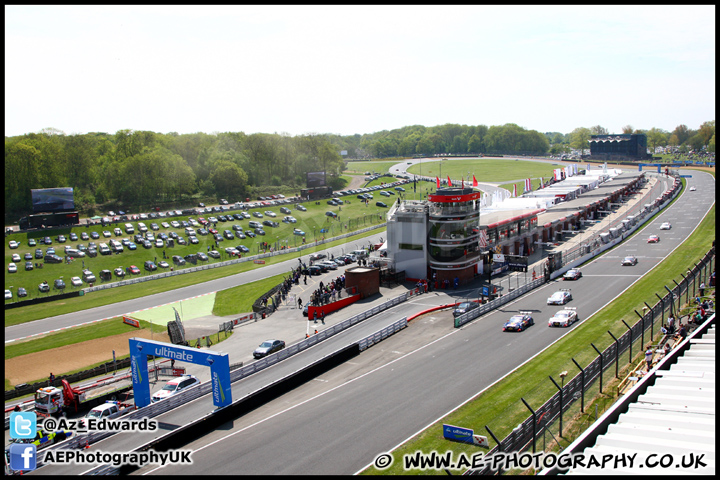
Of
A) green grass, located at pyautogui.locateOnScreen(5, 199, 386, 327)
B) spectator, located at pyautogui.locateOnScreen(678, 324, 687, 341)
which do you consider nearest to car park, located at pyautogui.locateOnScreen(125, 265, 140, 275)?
green grass, located at pyautogui.locateOnScreen(5, 199, 386, 327)

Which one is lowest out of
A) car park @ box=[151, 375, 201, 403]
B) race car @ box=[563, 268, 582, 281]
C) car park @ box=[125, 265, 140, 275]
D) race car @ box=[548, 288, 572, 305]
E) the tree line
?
car park @ box=[151, 375, 201, 403]

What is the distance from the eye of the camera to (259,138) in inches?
6093

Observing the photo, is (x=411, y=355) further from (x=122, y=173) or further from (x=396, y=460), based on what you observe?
(x=122, y=173)

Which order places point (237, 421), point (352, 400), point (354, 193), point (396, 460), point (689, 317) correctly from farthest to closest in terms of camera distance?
point (354, 193), point (689, 317), point (352, 400), point (237, 421), point (396, 460)

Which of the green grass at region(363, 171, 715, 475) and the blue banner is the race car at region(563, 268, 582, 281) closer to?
the green grass at region(363, 171, 715, 475)

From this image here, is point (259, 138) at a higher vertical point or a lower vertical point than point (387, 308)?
higher

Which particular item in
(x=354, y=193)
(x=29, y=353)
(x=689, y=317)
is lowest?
(x=29, y=353)

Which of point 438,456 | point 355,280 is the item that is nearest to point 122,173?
point 355,280

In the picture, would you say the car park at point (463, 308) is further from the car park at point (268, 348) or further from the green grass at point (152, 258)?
the green grass at point (152, 258)

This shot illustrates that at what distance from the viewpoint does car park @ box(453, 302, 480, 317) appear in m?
41.5

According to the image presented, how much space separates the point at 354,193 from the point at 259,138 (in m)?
42.0

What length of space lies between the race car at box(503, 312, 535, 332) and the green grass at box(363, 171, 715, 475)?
324cm

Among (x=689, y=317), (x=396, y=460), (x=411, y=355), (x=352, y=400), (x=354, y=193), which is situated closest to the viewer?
(x=396, y=460)

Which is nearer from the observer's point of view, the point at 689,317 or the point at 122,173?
the point at 689,317
